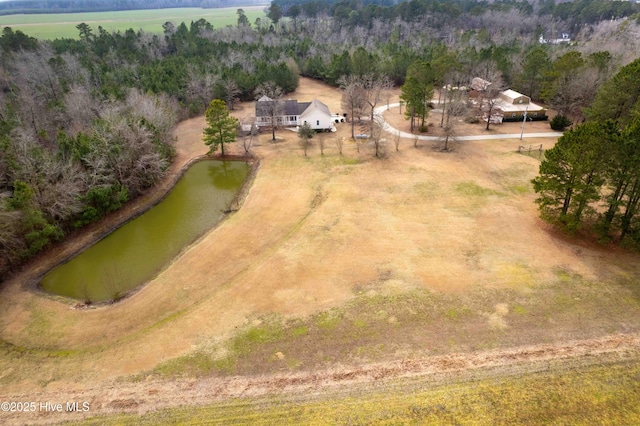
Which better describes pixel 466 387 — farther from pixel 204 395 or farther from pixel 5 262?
pixel 5 262

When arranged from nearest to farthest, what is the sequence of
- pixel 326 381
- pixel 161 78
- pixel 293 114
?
pixel 326 381, pixel 293 114, pixel 161 78

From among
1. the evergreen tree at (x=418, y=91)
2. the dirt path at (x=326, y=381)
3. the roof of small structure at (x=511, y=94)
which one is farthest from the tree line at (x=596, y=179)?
the roof of small structure at (x=511, y=94)

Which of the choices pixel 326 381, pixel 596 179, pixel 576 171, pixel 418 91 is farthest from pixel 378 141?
pixel 326 381

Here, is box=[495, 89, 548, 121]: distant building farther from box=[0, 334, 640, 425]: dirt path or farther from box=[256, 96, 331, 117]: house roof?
box=[0, 334, 640, 425]: dirt path

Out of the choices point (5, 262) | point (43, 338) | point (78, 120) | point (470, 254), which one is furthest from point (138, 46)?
point (470, 254)

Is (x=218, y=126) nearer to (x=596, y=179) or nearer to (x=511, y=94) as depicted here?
(x=596, y=179)

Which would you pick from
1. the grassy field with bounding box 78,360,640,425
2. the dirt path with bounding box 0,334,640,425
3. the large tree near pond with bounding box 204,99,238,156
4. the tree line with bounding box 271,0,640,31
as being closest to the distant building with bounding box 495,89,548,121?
the large tree near pond with bounding box 204,99,238,156
